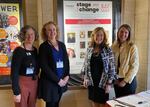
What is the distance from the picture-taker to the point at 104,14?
9.12ft

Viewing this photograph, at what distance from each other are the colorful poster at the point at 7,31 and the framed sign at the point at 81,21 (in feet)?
1.84

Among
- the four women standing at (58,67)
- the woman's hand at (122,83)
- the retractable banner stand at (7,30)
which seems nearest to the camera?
the four women standing at (58,67)

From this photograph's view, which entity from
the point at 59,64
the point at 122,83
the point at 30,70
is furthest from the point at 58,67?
the point at 122,83

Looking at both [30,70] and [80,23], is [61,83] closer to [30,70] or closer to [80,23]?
[30,70]

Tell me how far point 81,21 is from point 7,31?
952 millimetres

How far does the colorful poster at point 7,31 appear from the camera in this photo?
8.59ft

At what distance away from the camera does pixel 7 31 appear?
8.69 ft

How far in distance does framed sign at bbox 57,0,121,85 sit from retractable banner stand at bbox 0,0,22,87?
55 centimetres

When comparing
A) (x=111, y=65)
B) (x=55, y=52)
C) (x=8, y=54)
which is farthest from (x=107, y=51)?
(x=8, y=54)

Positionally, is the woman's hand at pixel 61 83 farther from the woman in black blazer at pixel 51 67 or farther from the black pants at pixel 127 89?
the black pants at pixel 127 89

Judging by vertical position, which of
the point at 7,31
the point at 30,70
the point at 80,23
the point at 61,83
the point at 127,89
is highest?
the point at 80,23

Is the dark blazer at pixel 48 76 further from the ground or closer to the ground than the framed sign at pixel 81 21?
closer to the ground

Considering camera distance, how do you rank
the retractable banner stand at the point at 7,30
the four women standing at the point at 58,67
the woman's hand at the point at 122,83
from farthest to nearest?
1. the retractable banner stand at the point at 7,30
2. the woman's hand at the point at 122,83
3. the four women standing at the point at 58,67

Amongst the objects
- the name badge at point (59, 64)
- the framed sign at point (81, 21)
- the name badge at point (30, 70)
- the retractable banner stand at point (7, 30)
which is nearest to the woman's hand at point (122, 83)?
the framed sign at point (81, 21)
